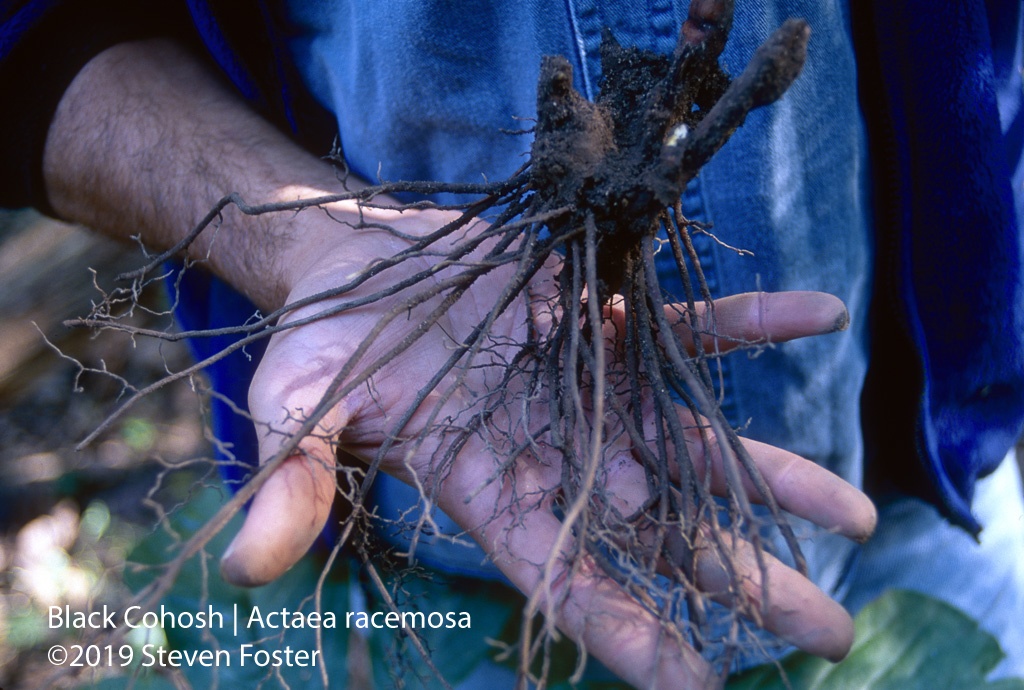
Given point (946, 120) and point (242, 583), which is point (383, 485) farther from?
point (946, 120)

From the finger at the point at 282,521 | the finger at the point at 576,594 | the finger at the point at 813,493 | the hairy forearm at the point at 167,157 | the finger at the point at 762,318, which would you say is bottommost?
the finger at the point at 576,594

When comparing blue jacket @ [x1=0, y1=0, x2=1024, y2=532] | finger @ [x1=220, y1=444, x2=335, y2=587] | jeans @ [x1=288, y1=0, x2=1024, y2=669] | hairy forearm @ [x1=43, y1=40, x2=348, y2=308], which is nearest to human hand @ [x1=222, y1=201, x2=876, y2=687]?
finger @ [x1=220, y1=444, x2=335, y2=587]

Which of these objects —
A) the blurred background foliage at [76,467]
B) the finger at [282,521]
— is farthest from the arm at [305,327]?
the blurred background foliage at [76,467]

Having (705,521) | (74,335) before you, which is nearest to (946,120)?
(705,521)

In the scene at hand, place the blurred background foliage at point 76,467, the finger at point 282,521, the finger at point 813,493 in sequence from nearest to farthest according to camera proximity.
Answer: the finger at point 282,521, the finger at point 813,493, the blurred background foliage at point 76,467

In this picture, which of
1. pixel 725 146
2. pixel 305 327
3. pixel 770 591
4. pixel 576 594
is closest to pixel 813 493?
pixel 770 591

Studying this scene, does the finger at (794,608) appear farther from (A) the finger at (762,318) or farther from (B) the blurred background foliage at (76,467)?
(B) the blurred background foliage at (76,467)

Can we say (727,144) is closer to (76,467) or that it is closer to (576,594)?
(576,594)
